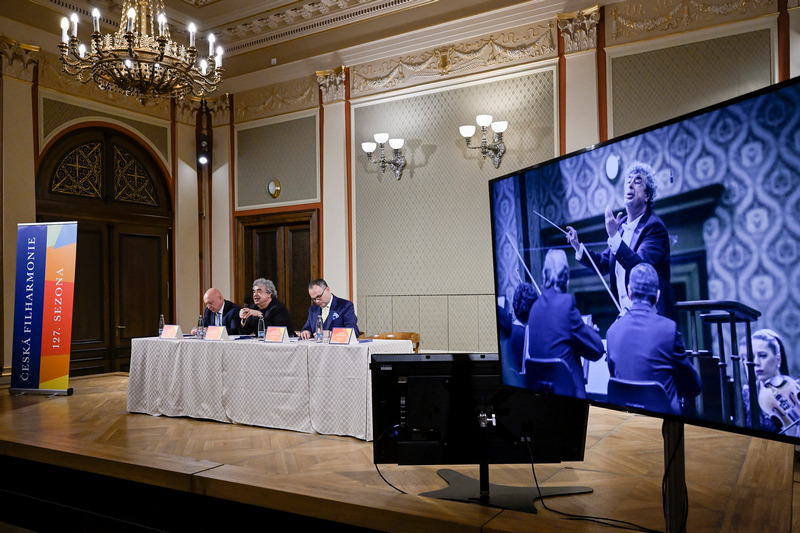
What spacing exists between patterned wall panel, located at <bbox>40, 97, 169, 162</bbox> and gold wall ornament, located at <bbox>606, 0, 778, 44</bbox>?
607 centimetres

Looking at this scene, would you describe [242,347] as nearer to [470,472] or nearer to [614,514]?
[470,472]

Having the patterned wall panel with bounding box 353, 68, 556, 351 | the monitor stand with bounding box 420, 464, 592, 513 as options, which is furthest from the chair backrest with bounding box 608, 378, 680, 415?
the patterned wall panel with bounding box 353, 68, 556, 351

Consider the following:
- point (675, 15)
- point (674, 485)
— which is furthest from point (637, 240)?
point (675, 15)

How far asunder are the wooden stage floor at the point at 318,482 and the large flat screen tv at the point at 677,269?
2.67 feet

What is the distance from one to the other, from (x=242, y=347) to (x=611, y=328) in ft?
11.5

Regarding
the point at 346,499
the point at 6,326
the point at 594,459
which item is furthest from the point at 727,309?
the point at 6,326

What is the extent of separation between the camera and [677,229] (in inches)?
67.4

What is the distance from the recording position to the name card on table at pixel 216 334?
5.13m

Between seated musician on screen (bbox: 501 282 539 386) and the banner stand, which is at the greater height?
seated musician on screen (bbox: 501 282 539 386)

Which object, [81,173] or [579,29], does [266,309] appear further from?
[579,29]

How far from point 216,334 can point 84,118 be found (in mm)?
4249

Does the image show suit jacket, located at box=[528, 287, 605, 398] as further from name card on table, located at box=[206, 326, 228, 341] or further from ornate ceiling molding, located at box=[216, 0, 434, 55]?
ornate ceiling molding, located at box=[216, 0, 434, 55]

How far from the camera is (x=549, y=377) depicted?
224cm

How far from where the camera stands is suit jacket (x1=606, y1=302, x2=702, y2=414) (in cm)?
171
